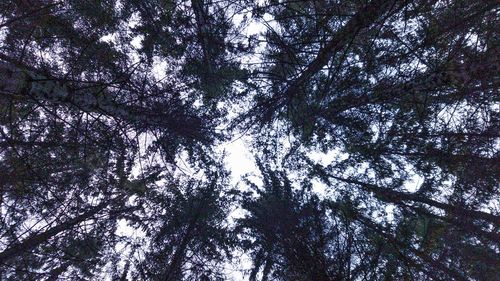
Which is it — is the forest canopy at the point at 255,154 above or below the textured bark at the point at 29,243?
above

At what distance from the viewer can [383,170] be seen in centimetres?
793

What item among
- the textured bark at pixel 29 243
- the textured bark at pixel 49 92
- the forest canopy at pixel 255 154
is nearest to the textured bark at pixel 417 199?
the forest canopy at pixel 255 154

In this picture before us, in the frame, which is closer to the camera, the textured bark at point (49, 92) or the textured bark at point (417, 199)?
the textured bark at point (49, 92)

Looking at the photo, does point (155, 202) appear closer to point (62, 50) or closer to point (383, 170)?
point (62, 50)

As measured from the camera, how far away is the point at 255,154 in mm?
9164

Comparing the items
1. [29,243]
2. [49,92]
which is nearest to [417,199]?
[49,92]

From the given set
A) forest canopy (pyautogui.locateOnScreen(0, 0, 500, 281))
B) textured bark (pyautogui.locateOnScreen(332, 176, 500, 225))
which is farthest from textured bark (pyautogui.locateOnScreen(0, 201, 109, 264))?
textured bark (pyautogui.locateOnScreen(332, 176, 500, 225))

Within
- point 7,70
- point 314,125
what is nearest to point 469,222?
point 314,125

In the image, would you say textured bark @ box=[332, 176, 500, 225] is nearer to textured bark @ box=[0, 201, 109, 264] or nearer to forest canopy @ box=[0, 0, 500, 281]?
forest canopy @ box=[0, 0, 500, 281]

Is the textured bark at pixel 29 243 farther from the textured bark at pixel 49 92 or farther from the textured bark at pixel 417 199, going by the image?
the textured bark at pixel 417 199

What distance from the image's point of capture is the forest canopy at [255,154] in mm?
5867

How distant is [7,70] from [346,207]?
8.06 meters

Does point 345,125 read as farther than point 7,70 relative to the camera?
Yes

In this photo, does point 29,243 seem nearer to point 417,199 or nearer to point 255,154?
point 255,154
